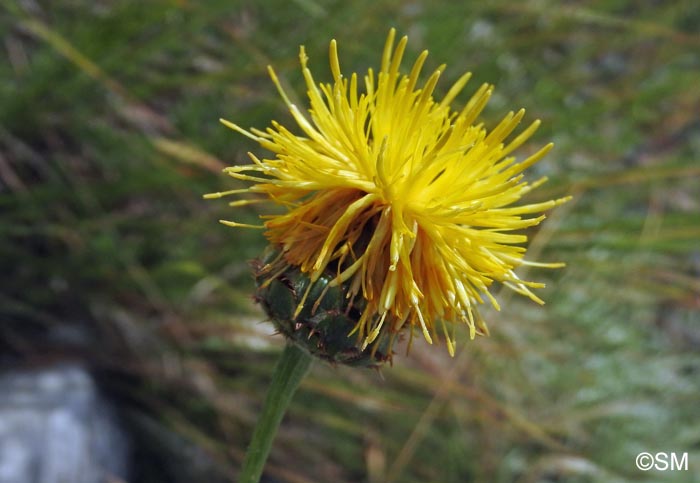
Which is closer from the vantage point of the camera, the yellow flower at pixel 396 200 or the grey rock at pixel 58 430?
the yellow flower at pixel 396 200

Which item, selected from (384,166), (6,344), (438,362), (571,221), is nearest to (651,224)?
(571,221)

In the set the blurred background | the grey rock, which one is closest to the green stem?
the blurred background

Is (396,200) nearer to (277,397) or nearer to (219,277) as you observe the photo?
(277,397)

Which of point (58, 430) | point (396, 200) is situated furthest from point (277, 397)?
point (58, 430)

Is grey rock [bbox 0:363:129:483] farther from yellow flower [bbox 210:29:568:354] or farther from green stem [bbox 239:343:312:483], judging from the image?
yellow flower [bbox 210:29:568:354]

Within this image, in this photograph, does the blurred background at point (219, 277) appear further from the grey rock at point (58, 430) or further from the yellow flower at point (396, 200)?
the yellow flower at point (396, 200)

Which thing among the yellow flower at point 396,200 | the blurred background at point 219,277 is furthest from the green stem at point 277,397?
the blurred background at point 219,277

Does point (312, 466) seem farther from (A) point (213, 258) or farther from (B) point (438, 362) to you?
(A) point (213, 258)
